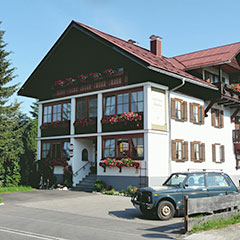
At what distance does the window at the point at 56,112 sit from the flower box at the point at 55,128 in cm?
39

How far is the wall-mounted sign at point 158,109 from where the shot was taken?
2214 cm

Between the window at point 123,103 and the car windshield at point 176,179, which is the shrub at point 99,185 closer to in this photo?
the window at point 123,103

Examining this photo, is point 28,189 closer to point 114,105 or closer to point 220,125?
point 114,105

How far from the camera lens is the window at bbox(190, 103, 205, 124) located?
2517 centimetres

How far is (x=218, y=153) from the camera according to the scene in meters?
27.5

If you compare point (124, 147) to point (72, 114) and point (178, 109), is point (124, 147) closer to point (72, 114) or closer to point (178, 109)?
point (178, 109)

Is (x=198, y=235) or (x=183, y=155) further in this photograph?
(x=183, y=155)

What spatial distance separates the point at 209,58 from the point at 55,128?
12.7 metres

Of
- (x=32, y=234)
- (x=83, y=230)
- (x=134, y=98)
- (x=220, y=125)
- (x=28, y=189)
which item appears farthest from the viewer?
(x=220, y=125)

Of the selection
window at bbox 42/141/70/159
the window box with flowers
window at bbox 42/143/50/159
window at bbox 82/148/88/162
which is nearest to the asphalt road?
the window box with flowers

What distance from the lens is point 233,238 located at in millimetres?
9094

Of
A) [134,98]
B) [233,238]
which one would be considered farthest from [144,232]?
[134,98]

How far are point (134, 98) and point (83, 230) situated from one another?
1297 centimetres

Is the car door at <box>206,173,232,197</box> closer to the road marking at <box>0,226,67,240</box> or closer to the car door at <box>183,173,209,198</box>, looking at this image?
the car door at <box>183,173,209,198</box>
